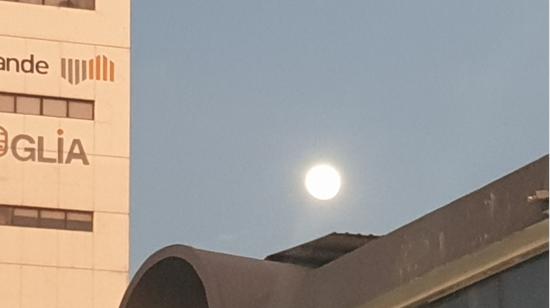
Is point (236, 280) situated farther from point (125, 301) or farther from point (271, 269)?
point (125, 301)

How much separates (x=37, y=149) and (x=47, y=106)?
2.10 meters

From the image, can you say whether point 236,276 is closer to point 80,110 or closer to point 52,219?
point 52,219

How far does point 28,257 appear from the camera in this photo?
7906cm

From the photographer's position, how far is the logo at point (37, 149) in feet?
263

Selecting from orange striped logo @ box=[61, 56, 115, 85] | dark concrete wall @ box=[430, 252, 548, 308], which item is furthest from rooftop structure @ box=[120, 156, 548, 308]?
orange striped logo @ box=[61, 56, 115, 85]

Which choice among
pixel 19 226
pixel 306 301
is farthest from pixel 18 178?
pixel 306 301

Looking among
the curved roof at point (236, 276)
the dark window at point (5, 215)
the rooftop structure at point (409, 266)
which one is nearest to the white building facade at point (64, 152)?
the dark window at point (5, 215)

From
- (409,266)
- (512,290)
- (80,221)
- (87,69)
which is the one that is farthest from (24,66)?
(512,290)

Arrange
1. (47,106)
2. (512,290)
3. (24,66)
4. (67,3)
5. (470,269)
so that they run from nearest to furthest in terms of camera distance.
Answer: (512,290) < (470,269) < (24,66) < (47,106) < (67,3)

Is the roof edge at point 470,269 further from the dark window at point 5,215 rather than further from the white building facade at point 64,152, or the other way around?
the dark window at point 5,215

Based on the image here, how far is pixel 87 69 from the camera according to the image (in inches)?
3196

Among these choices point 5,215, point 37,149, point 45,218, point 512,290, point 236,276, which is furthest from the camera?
point 37,149

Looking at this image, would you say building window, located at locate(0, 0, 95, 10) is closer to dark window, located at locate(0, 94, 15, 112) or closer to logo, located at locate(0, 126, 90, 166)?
dark window, located at locate(0, 94, 15, 112)

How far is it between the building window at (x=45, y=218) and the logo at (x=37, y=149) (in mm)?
2292
